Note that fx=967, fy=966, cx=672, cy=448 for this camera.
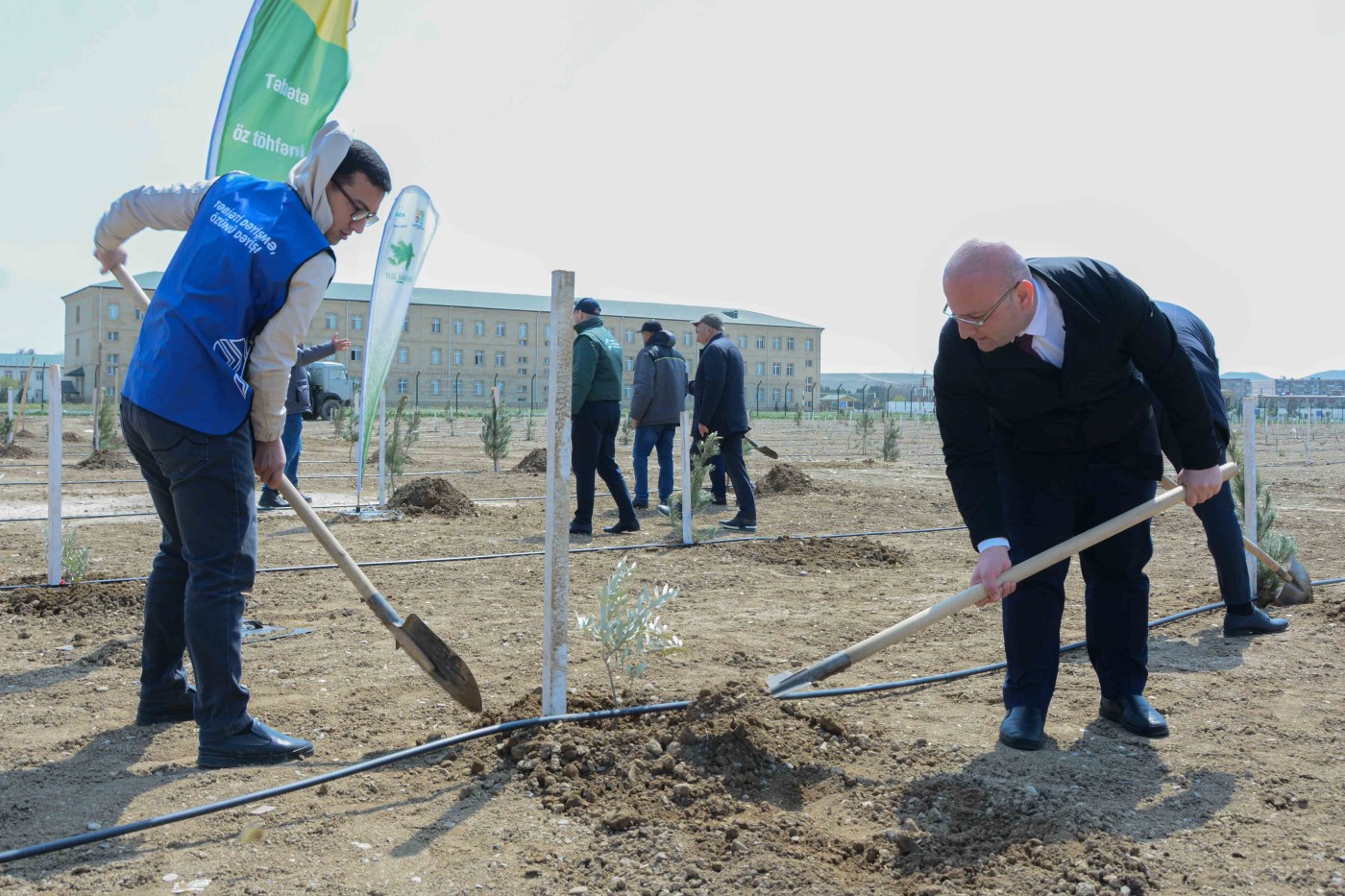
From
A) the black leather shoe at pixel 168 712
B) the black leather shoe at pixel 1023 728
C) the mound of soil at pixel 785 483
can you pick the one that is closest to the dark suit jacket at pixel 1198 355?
the black leather shoe at pixel 1023 728

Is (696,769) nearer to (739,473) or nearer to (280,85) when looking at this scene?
(280,85)

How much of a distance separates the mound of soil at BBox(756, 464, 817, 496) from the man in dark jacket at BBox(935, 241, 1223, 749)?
315 inches

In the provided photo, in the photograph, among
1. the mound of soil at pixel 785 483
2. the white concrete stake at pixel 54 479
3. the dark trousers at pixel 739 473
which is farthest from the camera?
the mound of soil at pixel 785 483

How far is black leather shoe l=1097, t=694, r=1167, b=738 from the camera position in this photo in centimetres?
315

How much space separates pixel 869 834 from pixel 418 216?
6.25 metres

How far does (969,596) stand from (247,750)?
7.18 ft

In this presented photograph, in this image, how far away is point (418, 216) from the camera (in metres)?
7.50

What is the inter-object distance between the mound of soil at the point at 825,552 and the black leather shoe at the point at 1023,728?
3278 mm

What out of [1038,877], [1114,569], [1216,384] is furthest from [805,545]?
[1038,877]

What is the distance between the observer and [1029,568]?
2.90 metres

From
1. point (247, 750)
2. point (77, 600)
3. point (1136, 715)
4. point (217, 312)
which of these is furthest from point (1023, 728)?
point (77, 600)

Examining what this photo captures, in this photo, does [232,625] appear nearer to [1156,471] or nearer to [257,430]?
[257,430]

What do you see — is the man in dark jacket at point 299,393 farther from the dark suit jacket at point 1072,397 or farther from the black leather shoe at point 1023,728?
the black leather shoe at point 1023,728

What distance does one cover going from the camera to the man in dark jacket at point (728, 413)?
26.3ft
